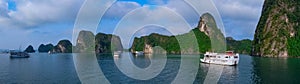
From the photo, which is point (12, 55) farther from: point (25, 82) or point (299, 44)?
point (299, 44)

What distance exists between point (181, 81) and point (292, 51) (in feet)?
499

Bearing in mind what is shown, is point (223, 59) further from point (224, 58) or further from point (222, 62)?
point (222, 62)

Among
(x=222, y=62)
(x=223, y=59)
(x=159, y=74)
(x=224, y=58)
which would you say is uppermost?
(x=224, y=58)

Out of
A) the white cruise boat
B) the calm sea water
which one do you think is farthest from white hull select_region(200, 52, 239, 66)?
the calm sea water

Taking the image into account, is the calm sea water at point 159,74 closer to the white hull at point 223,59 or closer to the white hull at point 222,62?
the white hull at point 222,62

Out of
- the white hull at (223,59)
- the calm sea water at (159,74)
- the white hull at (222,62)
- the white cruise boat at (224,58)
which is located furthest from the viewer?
the white cruise boat at (224,58)

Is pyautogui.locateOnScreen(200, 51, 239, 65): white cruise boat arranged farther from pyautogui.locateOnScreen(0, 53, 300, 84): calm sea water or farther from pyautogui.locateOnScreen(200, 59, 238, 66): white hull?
pyautogui.locateOnScreen(0, 53, 300, 84): calm sea water

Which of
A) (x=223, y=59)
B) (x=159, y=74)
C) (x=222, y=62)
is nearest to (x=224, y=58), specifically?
Result: (x=223, y=59)

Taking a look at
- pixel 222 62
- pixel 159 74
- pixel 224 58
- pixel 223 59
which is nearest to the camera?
pixel 159 74

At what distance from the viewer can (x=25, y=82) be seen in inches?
2186

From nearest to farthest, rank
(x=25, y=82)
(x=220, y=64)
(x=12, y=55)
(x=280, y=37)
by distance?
(x=25, y=82), (x=220, y=64), (x=12, y=55), (x=280, y=37)

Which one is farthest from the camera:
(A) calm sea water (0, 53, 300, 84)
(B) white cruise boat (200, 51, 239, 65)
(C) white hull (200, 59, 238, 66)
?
(B) white cruise boat (200, 51, 239, 65)

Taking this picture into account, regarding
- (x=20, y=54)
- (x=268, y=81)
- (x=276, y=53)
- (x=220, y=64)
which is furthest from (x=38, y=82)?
(x=276, y=53)

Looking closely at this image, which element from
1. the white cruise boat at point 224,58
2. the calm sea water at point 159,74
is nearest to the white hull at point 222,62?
the white cruise boat at point 224,58
